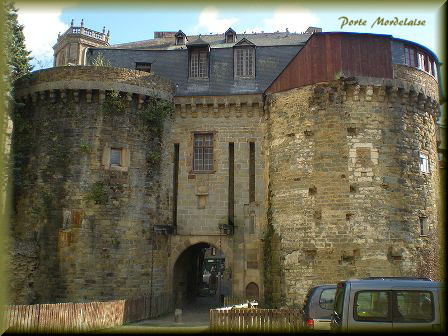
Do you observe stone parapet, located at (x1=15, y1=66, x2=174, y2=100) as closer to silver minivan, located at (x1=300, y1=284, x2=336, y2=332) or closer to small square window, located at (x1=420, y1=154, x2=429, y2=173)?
small square window, located at (x1=420, y1=154, x2=429, y2=173)

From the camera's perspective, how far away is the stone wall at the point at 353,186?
18.0 metres

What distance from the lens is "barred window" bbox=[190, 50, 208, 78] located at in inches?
903

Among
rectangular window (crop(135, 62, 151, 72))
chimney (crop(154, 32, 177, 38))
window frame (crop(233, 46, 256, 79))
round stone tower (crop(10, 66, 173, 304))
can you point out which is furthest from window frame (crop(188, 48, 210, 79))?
chimney (crop(154, 32, 177, 38))

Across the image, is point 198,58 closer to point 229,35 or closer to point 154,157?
point 229,35

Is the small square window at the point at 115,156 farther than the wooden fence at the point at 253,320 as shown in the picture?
Yes

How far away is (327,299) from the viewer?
1320cm

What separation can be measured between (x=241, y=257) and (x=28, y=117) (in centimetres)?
1112

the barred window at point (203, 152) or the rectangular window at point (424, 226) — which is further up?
the barred window at point (203, 152)

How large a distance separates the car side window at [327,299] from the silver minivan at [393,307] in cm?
412

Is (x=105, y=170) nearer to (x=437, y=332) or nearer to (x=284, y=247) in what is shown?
(x=284, y=247)

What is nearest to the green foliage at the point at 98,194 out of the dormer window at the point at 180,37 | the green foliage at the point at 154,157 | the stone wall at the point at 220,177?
the green foliage at the point at 154,157

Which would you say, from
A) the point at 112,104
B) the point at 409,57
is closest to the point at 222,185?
the point at 112,104

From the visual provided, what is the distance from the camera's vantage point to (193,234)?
835 inches

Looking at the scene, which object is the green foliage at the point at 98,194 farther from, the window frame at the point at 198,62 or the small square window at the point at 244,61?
the small square window at the point at 244,61
